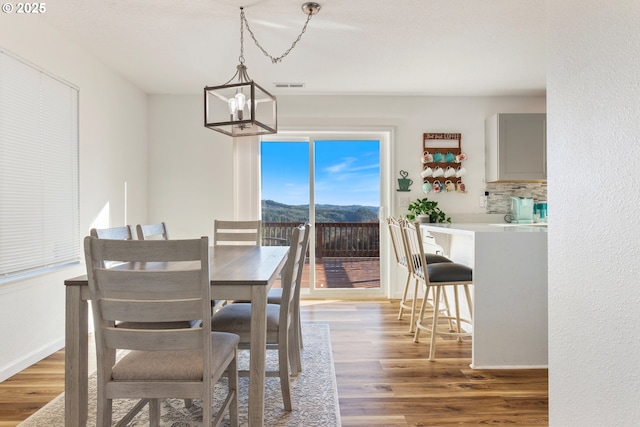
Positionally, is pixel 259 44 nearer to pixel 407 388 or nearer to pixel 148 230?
pixel 148 230

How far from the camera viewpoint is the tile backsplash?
4.55m

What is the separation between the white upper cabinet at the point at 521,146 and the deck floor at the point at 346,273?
185cm

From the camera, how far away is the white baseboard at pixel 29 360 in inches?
94.9

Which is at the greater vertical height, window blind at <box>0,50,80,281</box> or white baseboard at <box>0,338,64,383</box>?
Result: window blind at <box>0,50,80,281</box>

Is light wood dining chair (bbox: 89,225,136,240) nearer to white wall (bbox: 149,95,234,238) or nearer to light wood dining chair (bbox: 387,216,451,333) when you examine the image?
light wood dining chair (bbox: 387,216,451,333)

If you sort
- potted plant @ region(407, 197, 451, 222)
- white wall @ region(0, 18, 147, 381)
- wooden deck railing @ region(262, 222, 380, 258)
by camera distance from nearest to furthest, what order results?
white wall @ region(0, 18, 147, 381)
potted plant @ region(407, 197, 451, 222)
wooden deck railing @ region(262, 222, 380, 258)

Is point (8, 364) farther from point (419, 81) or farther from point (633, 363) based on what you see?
point (419, 81)

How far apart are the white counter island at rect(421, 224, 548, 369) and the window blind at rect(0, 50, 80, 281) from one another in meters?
3.06

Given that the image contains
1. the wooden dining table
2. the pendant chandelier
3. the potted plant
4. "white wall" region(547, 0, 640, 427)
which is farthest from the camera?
the potted plant

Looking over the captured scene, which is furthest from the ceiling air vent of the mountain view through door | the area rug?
the area rug

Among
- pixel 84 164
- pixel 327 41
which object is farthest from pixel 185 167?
pixel 327 41

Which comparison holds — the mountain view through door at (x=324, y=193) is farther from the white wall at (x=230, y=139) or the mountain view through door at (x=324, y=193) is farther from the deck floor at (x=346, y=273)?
the white wall at (x=230, y=139)

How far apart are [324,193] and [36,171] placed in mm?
2847

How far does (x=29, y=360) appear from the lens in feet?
8.60
